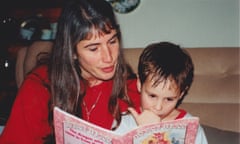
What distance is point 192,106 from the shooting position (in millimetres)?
1563

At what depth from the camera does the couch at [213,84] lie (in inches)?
61.1

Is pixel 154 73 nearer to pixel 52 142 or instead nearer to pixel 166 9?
pixel 52 142

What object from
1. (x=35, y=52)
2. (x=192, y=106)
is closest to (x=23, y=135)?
(x=35, y=52)

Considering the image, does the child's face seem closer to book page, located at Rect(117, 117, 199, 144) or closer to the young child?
the young child

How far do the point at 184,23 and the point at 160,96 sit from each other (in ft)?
3.15

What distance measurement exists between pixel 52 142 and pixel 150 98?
1.07ft

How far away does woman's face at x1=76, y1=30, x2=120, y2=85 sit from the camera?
91cm

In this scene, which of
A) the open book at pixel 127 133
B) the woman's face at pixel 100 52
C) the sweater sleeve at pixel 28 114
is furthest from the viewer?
the sweater sleeve at pixel 28 114

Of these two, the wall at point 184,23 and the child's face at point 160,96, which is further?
the wall at point 184,23

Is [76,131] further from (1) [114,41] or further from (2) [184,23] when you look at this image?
(2) [184,23]

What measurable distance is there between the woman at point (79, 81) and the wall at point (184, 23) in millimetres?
748

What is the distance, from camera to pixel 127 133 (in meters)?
0.75

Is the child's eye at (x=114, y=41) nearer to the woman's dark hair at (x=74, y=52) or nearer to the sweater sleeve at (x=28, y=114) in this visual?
the woman's dark hair at (x=74, y=52)

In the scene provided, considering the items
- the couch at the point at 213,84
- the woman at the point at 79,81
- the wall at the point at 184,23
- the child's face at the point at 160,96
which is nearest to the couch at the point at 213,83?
the couch at the point at 213,84
